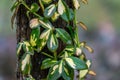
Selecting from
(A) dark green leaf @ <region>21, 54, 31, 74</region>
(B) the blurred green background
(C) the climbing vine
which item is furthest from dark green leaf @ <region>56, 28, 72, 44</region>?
(B) the blurred green background

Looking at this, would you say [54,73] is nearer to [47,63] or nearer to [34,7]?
[47,63]

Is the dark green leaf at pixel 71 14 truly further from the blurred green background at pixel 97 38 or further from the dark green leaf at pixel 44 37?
the blurred green background at pixel 97 38

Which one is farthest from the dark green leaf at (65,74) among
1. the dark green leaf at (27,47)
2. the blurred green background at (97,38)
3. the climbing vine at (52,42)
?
the blurred green background at (97,38)

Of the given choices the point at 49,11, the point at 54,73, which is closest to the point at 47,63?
the point at 54,73

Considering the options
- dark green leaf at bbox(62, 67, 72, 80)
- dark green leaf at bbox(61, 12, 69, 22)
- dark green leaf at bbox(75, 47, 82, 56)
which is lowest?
dark green leaf at bbox(62, 67, 72, 80)

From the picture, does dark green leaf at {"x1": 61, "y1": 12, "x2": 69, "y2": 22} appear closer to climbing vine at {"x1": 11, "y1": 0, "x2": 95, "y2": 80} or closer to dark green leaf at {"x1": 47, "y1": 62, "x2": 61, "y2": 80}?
climbing vine at {"x1": 11, "y1": 0, "x2": 95, "y2": 80}
